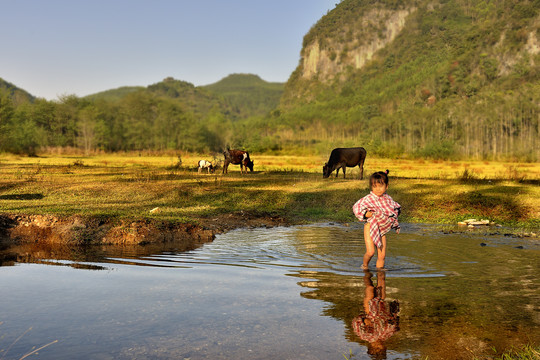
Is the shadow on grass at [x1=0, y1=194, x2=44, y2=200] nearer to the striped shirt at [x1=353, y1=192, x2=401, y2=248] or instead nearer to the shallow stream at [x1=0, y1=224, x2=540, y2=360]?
the shallow stream at [x1=0, y1=224, x2=540, y2=360]

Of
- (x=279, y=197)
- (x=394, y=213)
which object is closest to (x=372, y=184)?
(x=394, y=213)

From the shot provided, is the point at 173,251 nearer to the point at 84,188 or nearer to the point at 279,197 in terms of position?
the point at 279,197

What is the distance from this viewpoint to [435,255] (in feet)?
30.4

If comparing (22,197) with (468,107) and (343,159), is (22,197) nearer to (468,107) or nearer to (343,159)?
(343,159)

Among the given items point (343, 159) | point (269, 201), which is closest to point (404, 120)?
point (343, 159)

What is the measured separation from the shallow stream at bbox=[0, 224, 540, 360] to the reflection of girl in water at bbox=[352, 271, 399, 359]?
0.02 m

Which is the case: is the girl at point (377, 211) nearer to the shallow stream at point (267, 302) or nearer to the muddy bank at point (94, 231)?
the shallow stream at point (267, 302)

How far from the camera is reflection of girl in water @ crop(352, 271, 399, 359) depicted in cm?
462

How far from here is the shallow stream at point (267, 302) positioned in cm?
459

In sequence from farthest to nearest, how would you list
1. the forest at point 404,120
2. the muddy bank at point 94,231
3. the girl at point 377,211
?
the forest at point 404,120 < the muddy bank at point 94,231 < the girl at point 377,211

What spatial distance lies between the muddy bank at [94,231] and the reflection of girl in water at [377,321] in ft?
17.7

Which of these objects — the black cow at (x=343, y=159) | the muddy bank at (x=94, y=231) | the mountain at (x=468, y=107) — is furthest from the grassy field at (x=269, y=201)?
the mountain at (x=468, y=107)

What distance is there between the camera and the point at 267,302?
6094mm

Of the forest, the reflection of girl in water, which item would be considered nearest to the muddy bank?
the reflection of girl in water
